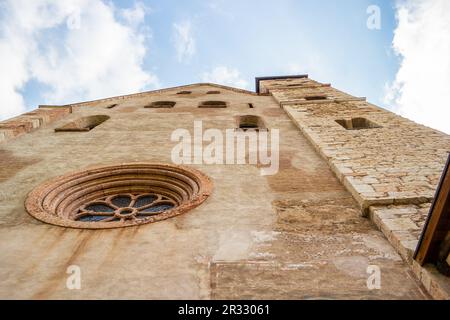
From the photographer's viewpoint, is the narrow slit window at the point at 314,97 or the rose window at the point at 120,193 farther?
the narrow slit window at the point at 314,97

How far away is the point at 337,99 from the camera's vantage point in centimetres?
1098

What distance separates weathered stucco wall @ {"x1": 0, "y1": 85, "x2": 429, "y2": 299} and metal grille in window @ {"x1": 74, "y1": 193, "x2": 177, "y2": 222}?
0.84m

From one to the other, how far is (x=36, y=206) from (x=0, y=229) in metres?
0.56

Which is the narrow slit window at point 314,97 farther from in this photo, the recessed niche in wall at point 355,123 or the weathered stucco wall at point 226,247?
the weathered stucco wall at point 226,247

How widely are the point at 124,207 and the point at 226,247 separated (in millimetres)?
2288

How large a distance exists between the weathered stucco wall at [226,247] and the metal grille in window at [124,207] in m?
0.84

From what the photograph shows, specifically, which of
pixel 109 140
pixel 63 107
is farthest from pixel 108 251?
pixel 63 107

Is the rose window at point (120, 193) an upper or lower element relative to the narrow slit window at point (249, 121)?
lower

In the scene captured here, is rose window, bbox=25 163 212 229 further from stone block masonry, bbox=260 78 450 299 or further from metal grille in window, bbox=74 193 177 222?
stone block masonry, bbox=260 78 450 299

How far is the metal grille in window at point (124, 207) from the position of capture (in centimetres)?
524

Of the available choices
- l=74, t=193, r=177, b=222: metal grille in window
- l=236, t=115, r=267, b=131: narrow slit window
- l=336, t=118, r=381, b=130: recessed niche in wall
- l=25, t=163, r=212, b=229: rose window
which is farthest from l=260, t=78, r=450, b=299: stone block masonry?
l=74, t=193, r=177, b=222: metal grille in window

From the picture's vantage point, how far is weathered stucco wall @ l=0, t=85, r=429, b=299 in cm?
328

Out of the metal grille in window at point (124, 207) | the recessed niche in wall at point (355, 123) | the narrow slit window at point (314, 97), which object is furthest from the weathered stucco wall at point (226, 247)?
the narrow slit window at point (314, 97)

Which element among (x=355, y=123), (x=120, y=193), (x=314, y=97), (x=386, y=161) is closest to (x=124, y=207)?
(x=120, y=193)
